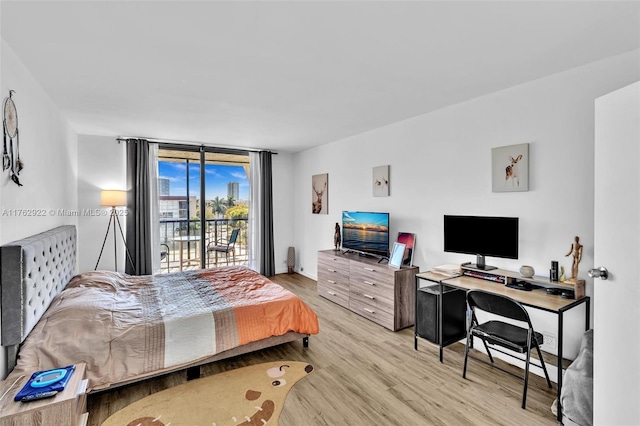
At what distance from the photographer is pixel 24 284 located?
2.01m

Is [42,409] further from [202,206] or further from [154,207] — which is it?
[202,206]

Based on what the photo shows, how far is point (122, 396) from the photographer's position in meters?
2.39

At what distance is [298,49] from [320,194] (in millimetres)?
3597

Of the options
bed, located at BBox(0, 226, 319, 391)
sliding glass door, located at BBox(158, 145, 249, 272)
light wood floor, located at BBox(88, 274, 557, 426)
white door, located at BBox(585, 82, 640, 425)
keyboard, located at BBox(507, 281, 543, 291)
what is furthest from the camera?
sliding glass door, located at BBox(158, 145, 249, 272)

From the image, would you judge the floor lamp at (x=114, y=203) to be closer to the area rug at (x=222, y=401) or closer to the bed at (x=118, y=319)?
the bed at (x=118, y=319)

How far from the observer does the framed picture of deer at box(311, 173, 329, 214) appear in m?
5.52

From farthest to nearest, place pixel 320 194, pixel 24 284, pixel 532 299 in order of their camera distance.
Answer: pixel 320 194, pixel 532 299, pixel 24 284

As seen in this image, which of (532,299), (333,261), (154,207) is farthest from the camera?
(154,207)

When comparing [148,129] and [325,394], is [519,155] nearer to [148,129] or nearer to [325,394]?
[325,394]

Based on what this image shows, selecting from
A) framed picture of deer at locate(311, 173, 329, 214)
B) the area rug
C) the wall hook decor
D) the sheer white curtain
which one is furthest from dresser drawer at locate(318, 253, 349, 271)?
the wall hook decor

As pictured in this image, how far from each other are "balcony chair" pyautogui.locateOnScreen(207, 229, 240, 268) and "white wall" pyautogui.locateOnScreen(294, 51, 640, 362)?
2.55 m

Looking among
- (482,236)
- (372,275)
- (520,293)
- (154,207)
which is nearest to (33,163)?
(154,207)

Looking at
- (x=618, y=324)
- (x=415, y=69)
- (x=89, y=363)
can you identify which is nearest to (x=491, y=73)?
(x=415, y=69)

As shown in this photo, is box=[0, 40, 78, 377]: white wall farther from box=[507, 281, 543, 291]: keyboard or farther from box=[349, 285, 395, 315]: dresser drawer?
box=[507, 281, 543, 291]: keyboard
